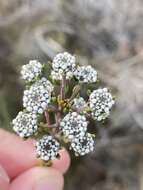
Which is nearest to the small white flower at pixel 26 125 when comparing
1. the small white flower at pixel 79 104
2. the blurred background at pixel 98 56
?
the small white flower at pixel 79 104

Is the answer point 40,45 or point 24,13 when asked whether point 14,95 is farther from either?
point 24,13

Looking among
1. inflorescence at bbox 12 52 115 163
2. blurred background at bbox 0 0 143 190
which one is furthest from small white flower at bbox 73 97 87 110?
blurred background at bbox 0 0 143 190

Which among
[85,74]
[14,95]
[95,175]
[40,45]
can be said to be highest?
[40,45]

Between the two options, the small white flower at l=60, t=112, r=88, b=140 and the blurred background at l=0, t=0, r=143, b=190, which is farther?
the blurred background at l=0, t=0, r=143, b=190

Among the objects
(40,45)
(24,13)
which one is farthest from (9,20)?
(40,45)

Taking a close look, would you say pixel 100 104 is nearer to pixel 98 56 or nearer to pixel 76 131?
Answer: pixel 76 131

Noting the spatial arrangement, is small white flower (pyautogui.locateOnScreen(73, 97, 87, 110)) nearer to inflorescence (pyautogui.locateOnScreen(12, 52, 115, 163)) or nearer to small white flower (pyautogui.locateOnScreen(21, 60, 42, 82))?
inflorescence (pyautogui.locateOnScreen(12, 52, 115, 163))
